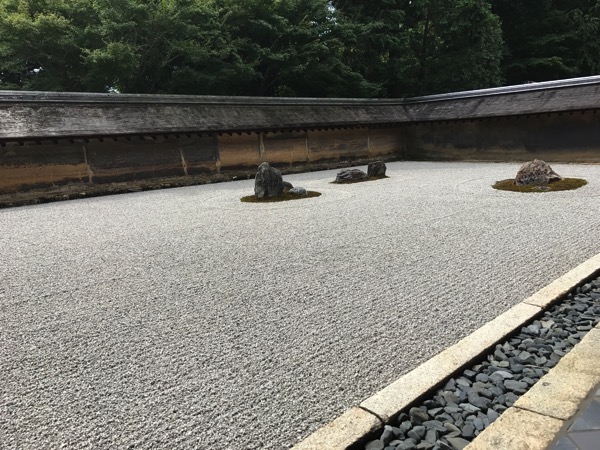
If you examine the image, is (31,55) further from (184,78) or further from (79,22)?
(184,78)

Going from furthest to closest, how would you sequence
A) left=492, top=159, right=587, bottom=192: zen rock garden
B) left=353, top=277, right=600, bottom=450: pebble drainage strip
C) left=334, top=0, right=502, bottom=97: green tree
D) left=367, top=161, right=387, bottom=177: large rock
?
left=334, top=0, right=502, bottom=97: green tree → left=367, top=161, right=387, bottom=177: large rock → left=492, top=159, right=587, bottom=192: zen rock garden → left=353, top=277, right=600, bottom=450: pebble drainage strip

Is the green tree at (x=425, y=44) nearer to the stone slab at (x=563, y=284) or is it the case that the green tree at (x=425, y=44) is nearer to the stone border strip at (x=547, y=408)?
the stone slab at (x=563, y=284)

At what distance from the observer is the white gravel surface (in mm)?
2045

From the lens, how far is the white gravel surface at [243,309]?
2.04 metres

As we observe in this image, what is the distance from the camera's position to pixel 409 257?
174 inches

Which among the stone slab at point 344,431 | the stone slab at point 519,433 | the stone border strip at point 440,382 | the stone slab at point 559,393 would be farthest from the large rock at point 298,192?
the stone slab at point 519,433

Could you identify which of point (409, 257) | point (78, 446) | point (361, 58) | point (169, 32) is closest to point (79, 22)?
point (169, 32)

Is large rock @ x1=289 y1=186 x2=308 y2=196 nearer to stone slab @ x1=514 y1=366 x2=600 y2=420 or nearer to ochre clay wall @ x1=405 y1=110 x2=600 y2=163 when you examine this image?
stone slab @ x1=514 y1=366 x2=600 y2=420

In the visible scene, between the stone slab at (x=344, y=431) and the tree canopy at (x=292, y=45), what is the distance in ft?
51.9

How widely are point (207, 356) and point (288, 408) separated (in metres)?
0.74

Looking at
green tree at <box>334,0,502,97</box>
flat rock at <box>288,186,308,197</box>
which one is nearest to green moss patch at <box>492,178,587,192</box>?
flat rock at <box>288,186,308,197</box>

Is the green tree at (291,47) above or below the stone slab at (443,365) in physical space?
above

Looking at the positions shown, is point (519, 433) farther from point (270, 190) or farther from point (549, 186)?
point (549, 186)

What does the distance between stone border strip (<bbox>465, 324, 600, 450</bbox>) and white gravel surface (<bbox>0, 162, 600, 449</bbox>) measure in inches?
23.0
